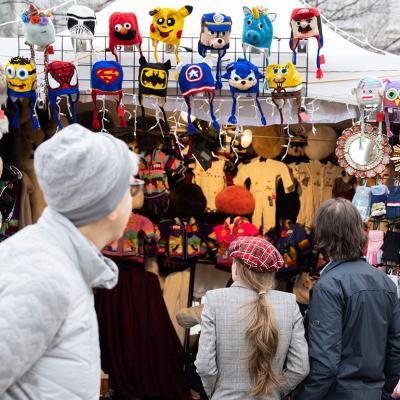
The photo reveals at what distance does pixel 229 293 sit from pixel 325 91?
Answer: 1.36 m

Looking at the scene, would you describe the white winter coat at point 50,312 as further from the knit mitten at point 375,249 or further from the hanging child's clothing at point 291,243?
the hanging child's clothing at point 291,243

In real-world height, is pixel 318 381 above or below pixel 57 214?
below

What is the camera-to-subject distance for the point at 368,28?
43.1ft

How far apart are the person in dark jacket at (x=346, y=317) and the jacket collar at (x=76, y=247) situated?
157cm

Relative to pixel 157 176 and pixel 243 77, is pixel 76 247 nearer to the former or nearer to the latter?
pixel 243 77

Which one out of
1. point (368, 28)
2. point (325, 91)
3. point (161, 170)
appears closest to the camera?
point (325, 91)

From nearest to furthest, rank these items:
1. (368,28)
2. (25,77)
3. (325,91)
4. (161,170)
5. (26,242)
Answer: (26,242) → (25,77) → (325,91) → (161,170) → (368,28)

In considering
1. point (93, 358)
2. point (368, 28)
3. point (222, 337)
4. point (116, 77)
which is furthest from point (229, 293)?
point (368, 28)

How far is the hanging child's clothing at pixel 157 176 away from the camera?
15.1ft

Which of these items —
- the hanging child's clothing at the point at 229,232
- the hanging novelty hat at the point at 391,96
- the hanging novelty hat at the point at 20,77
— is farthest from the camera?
the hanging child's clothing at the point at 229,232

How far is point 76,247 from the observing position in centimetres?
140

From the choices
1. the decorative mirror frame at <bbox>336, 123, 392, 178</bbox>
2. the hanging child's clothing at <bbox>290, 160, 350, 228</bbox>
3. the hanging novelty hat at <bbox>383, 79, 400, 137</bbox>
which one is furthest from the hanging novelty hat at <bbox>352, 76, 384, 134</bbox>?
the hanging child's clothing at <bbox>290, 160, 350, 228</bbox>

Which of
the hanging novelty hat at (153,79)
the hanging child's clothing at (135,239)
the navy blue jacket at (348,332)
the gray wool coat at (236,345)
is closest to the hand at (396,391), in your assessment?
the navy blue jacket at (348,332)

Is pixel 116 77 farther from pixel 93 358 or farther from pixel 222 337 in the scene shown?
pixel 93 358
